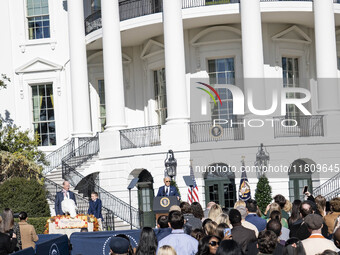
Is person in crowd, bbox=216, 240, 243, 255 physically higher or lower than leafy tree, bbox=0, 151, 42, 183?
lower

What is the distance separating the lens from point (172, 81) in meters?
28.3

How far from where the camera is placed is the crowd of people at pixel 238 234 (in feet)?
26.7

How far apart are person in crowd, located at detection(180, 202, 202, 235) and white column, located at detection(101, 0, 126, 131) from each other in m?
17.7

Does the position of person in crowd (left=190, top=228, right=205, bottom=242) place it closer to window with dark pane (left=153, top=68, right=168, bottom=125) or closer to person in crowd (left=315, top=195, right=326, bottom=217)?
person in crowd (left=315, top=195, right=326, bottom=217)

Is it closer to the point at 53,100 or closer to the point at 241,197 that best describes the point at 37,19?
the point at 53,100

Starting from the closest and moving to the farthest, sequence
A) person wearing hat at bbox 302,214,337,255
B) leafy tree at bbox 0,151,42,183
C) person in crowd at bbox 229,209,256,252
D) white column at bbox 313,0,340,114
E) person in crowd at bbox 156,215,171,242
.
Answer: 1. person wearing hat at bbox 302,214,337,255
2. person in crowd at bbox 229,209,256,252
3. person in crowd at bbox 156,215,171,242
4. white column at bbox 313,0,340,114
5. leafy tree at bbox 0,151,42,183

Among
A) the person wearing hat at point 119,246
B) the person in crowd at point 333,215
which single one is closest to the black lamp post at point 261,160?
the person in crowd at point 333,215

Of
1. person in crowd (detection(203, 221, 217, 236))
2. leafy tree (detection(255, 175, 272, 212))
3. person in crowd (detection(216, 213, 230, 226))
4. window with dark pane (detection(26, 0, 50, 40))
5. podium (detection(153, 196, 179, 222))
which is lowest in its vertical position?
leafy tree (detection(255, 175, 272, 212))

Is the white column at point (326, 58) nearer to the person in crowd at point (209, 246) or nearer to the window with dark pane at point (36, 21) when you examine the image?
the window with dark pane at point (36, 21)

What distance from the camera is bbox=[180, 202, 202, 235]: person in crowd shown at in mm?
11070

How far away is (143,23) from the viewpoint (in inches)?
1169

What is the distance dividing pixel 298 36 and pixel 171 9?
6461mm

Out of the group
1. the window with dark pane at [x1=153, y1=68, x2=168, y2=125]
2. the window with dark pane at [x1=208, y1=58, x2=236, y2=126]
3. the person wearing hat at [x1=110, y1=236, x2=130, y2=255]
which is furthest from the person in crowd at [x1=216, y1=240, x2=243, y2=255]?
the window with dark pane at [x1=153, y1=68, x2=168, y2=125]

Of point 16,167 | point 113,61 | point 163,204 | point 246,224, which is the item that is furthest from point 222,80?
point 246,224
